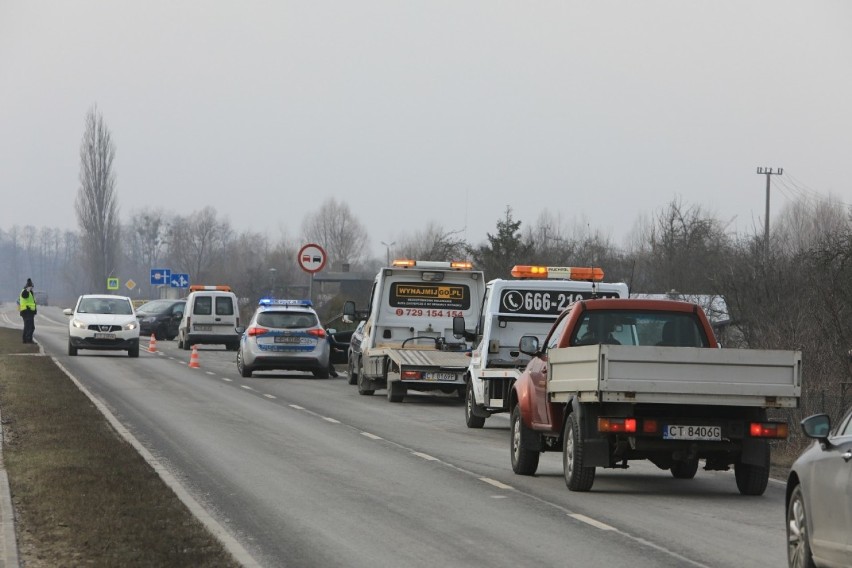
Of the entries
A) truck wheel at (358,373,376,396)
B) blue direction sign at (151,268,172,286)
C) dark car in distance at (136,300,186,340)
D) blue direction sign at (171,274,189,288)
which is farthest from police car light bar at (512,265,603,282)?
blue direction sign at (171,274,189,288)

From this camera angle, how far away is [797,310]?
26.7 meters

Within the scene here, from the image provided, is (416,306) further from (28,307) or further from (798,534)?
(798,534)

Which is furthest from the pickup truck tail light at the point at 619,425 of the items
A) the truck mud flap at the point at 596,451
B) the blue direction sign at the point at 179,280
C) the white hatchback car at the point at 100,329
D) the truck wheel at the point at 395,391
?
the blue direction sign at the point at 179,280

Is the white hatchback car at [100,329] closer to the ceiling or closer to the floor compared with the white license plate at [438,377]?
closer to the ceiling

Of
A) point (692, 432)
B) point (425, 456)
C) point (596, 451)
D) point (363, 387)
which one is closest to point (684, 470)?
point (692, 432)

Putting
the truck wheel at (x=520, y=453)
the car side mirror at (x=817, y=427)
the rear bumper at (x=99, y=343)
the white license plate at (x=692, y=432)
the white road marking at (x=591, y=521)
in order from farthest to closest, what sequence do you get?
the rear bumper at (x=99, y=343) → the truck wheel at (x=520, y=453) → the white license plate at (x=692, y=432) → the white road marking at (x=591, y=521) → the car side mirror at (x=817, y=427)

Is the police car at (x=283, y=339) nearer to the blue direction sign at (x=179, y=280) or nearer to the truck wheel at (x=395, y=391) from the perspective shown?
the truck wheel at (x=395, y=391)

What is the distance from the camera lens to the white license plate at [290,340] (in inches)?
1310

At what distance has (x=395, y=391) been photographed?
2734 cm

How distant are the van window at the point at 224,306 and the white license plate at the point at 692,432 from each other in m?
35.2

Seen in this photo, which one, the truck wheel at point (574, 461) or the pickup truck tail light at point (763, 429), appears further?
the truck wheel at point (574, 461)

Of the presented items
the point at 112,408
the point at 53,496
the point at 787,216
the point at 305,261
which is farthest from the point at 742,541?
the point at 787,216

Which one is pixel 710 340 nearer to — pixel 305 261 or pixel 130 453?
pixel 130 453

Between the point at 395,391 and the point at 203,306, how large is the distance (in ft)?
69.6
